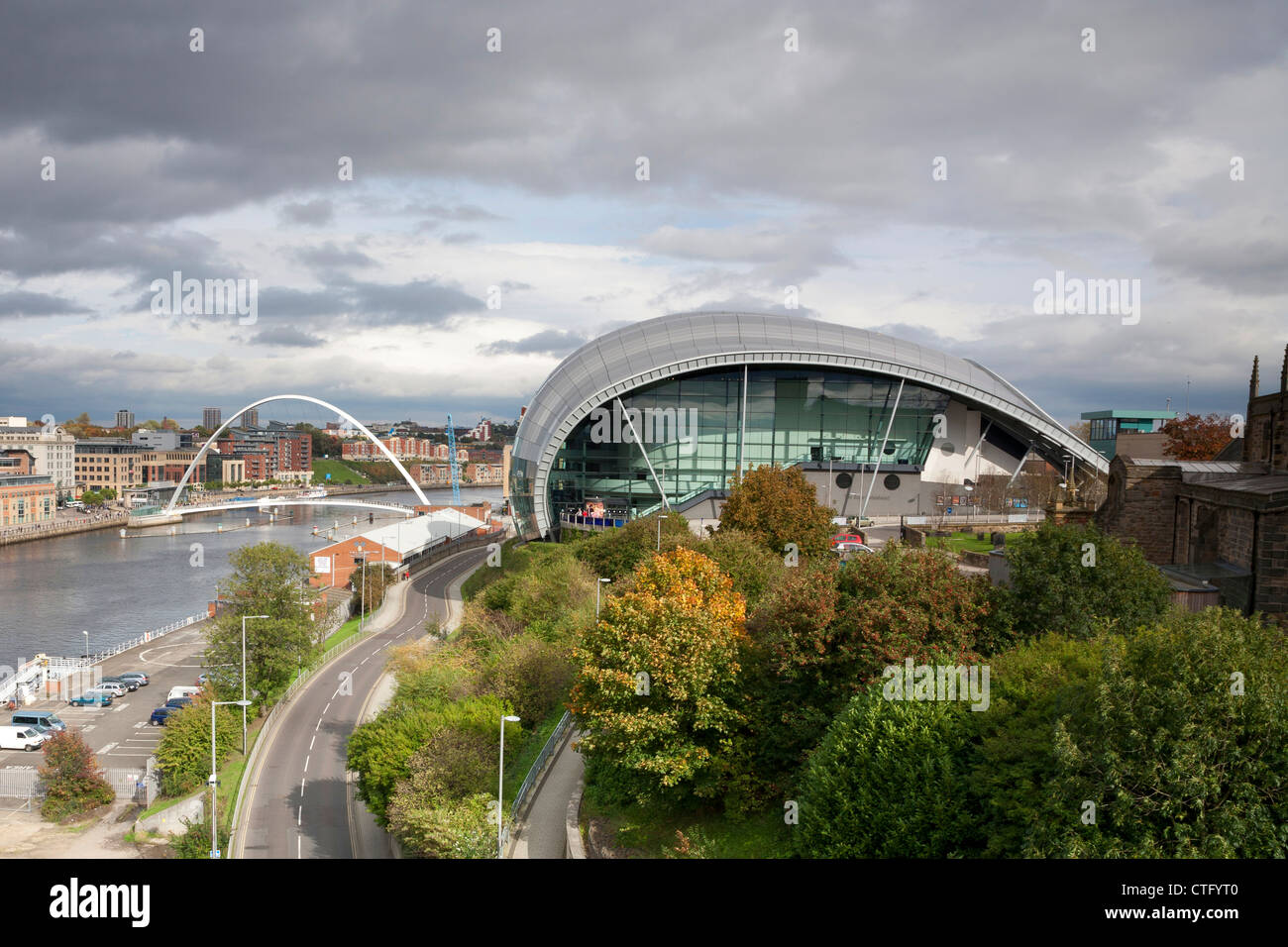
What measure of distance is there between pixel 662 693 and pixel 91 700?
32595 millimetres

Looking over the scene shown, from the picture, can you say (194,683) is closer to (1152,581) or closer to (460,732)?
(460,732)

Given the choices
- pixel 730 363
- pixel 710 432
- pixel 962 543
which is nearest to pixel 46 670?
pixel 710 432

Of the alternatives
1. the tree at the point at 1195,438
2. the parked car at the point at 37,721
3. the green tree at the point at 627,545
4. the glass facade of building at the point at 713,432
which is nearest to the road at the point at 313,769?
the green tree at the point at 627,545

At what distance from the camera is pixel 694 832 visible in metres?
14.4

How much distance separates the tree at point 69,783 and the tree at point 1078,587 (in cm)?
2790

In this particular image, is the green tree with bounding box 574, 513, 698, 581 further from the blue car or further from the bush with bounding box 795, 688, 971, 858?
the bush with bounding box 795, 688, 971, 858

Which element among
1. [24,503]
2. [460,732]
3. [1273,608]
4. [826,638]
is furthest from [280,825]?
[24,503]

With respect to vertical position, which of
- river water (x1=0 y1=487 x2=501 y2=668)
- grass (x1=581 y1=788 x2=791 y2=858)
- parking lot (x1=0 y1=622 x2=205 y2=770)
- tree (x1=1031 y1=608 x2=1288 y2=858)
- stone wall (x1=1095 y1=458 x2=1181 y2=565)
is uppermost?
stone wall (x1=1095 y1=458 x2=1181 y2=565)

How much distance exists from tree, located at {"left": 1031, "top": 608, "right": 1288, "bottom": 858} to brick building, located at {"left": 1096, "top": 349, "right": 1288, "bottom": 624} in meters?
8.60

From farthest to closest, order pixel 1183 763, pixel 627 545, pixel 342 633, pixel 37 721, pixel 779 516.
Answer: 1. pixel 342 633
2. pixel 37 721
3. pixel 627 545
4. pixel 779 516
5. pixel 1183 763

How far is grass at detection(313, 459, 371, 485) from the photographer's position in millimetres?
176250

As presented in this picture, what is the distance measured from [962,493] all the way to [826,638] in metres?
39.2

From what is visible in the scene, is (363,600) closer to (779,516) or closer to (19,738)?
(19,738)

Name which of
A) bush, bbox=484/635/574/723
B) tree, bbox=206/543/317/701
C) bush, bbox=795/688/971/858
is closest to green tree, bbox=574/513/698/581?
bush, bbox=484/635/574/723
